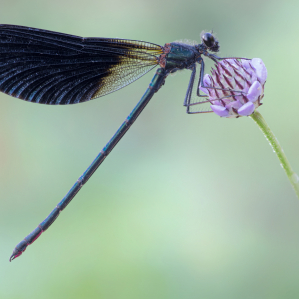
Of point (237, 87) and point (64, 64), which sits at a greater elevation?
point (64, 64)

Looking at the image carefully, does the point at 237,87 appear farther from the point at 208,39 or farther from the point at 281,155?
the point at 208,39

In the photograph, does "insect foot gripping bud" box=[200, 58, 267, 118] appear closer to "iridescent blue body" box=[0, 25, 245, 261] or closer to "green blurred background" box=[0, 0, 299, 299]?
"iridescent blue body" box=[0, 25, 245, 261]

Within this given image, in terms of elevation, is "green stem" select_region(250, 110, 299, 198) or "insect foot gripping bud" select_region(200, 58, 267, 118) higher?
"insect foot gripping bud" select_region(200, 58, 267, 118)

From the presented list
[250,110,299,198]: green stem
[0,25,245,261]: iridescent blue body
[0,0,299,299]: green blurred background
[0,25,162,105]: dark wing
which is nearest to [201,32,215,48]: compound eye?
[0,25,245,261]: iridescent blue body

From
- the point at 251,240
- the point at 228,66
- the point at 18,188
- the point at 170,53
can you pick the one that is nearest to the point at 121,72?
the point at 170,53

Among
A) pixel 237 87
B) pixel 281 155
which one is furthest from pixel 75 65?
pixel 281 155

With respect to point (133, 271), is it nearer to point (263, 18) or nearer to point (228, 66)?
point (228, 66)
